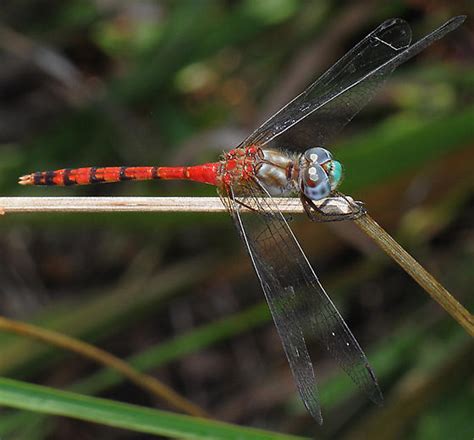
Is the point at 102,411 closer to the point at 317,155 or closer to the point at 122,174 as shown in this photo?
the point at 317,155

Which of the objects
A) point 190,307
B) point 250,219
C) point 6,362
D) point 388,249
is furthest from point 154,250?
point 388,249

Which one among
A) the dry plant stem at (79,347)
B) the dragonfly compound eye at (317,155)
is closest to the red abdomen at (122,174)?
the dragonfly compound eye at (317,155)

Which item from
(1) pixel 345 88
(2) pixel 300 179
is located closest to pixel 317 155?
(2) pixel 300 179

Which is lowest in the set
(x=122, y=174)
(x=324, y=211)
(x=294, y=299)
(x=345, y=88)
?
(x=294, y=299)

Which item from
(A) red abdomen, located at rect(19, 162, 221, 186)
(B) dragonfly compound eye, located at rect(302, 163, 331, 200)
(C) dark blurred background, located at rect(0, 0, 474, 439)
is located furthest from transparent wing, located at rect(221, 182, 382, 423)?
(C) dark blurred background, located at rect(0, 0, 474, 439)

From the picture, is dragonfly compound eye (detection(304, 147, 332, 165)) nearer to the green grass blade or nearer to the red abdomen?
the red abdomen

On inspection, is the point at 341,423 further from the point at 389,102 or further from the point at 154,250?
the point at 389,102
